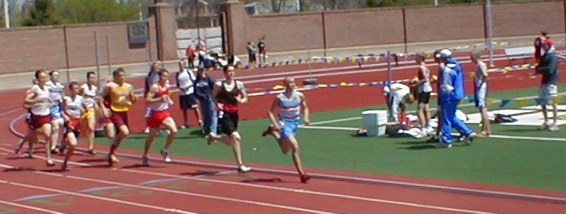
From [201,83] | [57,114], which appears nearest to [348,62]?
[201,83]

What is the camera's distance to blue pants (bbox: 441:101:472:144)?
19.2 meters

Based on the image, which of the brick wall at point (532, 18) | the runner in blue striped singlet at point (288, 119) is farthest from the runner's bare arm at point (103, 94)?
the brick wall at point (532, 18)

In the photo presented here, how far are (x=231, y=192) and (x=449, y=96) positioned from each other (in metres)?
4.99

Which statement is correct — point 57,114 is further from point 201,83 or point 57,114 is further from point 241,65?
point 241,65

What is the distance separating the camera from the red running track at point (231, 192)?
45.7ft

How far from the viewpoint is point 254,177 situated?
57.2 ft

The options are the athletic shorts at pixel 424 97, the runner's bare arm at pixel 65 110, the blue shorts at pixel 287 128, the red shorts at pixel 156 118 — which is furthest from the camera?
the runner's bare arm at pixel 65 110

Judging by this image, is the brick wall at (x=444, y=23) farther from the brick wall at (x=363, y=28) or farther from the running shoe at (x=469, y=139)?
the running shoe at (x=469, y=139)

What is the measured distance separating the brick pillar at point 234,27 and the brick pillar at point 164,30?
9.55 ft

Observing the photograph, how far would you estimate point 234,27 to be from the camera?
63.6m

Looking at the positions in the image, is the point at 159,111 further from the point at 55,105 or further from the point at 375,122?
the point at 375,122

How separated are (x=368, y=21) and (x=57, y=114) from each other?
48.9 meters

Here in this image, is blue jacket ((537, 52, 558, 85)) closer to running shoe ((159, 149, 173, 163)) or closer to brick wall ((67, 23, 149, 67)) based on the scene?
running shoe ((159, 149, 173, 163))

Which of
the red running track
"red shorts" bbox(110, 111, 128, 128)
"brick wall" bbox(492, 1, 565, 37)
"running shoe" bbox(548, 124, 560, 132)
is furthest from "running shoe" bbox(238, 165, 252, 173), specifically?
"brick wall" bbox(492, 1, 565, 37)
